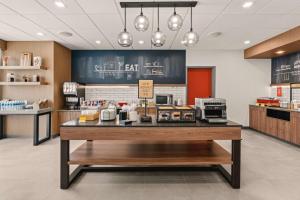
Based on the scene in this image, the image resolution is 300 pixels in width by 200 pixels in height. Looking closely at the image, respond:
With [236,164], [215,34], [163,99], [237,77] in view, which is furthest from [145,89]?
[237,77]

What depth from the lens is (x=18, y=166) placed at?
3916 millimetres

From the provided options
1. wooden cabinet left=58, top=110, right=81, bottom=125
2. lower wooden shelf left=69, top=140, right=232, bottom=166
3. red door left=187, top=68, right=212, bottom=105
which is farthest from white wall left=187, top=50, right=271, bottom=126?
wooden cabinet left=58, top=110, right=81, bottom=125

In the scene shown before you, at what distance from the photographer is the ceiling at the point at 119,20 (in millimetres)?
3746

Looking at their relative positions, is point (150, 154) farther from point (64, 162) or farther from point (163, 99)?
Result: point (163, 99)

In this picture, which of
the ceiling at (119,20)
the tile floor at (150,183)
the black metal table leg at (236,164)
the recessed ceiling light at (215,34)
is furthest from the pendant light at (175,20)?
the recessed ceiling light at (215,34)

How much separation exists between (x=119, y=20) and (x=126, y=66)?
319 cm

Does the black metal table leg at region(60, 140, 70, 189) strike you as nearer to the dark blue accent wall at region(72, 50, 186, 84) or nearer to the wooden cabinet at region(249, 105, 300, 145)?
the dark blue accent wall at region(72, 50, 186, 84)

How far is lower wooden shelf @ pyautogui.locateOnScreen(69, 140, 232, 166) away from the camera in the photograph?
297 cm

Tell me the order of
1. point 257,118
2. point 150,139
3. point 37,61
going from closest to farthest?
point 150,139 → point 37,61 → point 257,118

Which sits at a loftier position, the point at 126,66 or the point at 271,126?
the point at 126,66

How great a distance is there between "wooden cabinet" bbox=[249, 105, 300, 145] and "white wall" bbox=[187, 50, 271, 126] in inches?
19.1

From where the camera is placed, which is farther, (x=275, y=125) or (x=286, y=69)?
(x=286, y=69)

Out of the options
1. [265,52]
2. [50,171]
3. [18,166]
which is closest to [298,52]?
[265,52]

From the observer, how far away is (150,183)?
3188 mm
